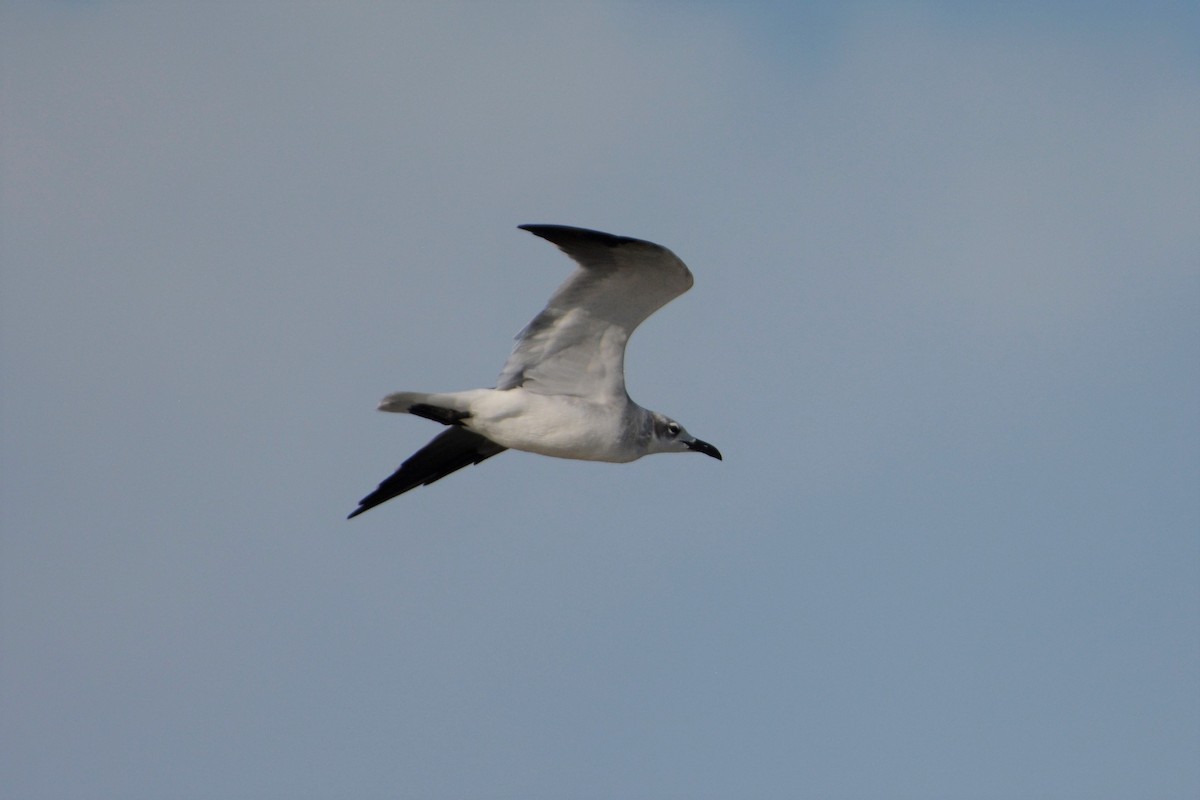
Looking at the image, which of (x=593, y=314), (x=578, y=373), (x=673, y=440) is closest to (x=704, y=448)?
(x=673, y=440)

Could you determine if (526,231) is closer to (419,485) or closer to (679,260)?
(679,260)

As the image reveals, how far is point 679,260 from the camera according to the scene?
1778 centimetres

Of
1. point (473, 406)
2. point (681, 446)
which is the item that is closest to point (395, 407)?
point (473, 406)

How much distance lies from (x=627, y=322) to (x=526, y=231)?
1.99m

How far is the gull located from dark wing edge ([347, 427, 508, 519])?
1.11 metres

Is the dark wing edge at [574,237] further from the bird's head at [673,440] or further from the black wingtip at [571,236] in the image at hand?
the bird's head at [673,440]

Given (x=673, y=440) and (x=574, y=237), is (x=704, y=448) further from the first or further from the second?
(x=574, y=237)

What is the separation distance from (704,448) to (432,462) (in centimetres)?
270

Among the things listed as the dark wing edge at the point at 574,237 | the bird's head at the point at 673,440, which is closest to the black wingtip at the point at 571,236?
the dark wing edge at the point at 574,237

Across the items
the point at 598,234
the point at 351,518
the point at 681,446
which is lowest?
the point at 351,518

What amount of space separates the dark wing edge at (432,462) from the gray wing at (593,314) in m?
1.78

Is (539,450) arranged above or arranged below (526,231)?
below

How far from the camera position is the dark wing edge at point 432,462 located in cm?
2041

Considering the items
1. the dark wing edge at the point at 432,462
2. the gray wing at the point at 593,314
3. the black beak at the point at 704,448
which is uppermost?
the gray wing at the point at 593,314
